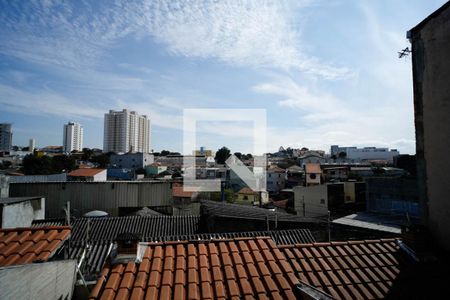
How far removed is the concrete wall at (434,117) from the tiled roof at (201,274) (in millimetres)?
2949

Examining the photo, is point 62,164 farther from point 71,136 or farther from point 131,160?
point 71,136

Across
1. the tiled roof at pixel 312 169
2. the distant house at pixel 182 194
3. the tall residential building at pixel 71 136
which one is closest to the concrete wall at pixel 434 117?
the distant house at pixel 182 194

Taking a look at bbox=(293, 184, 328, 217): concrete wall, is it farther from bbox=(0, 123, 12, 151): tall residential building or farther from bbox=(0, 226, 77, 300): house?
bbox=(0, 123, 12, 151): tall residential building

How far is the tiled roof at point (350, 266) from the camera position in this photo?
13.6 ft

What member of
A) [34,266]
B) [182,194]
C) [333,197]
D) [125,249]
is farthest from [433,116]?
[182,194]

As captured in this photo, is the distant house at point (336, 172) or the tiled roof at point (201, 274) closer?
the tiled roof at point (201, 274)

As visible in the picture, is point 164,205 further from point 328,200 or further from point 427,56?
point 427,56

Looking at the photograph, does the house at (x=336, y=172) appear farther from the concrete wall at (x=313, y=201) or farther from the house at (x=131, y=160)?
the house at (x=131, y=160)

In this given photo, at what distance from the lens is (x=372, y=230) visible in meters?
16.2

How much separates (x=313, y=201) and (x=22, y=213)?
24195mm

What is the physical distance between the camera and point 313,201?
28.5 m

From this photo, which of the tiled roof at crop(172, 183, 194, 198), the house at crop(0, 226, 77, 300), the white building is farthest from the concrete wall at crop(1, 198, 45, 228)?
the white building

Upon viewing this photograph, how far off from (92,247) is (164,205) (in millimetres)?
12677

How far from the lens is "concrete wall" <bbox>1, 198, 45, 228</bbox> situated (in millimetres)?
11430
